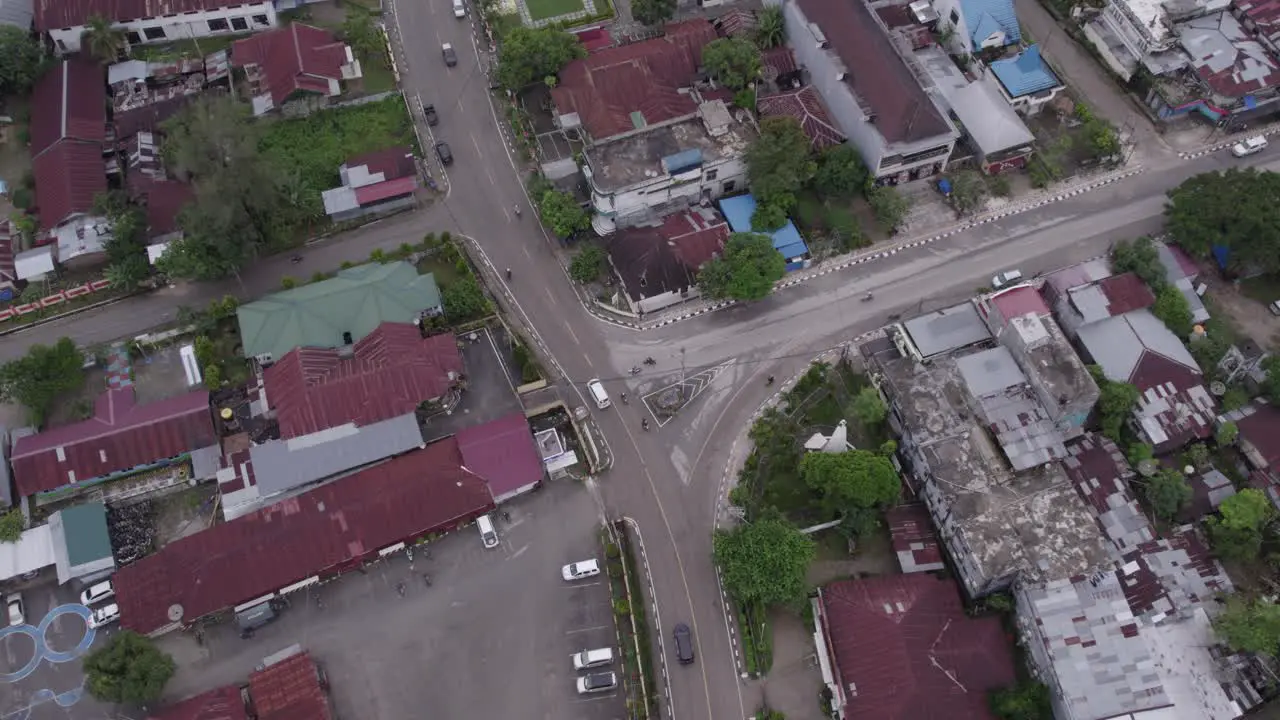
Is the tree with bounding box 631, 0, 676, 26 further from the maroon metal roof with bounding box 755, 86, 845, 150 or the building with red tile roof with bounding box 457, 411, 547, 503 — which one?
the building with red tile roof with bounding box 457, 411, 547, 503

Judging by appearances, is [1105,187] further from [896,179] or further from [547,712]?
[547,712]

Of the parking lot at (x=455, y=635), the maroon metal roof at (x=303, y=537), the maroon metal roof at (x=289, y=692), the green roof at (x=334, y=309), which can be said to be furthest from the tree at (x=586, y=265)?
the maroon metal roof at (x=289, y=692)

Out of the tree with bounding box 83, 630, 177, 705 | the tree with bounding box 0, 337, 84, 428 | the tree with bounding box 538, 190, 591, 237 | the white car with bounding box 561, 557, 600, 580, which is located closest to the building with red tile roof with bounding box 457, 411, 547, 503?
the white car with bounding box 561, 557, 600, 580

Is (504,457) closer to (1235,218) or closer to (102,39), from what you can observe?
(102,39)

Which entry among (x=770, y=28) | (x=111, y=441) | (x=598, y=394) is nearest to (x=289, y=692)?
(x=111, y=441)

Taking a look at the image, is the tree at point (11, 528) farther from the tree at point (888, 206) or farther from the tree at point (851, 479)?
the tree at point (888, 206)
